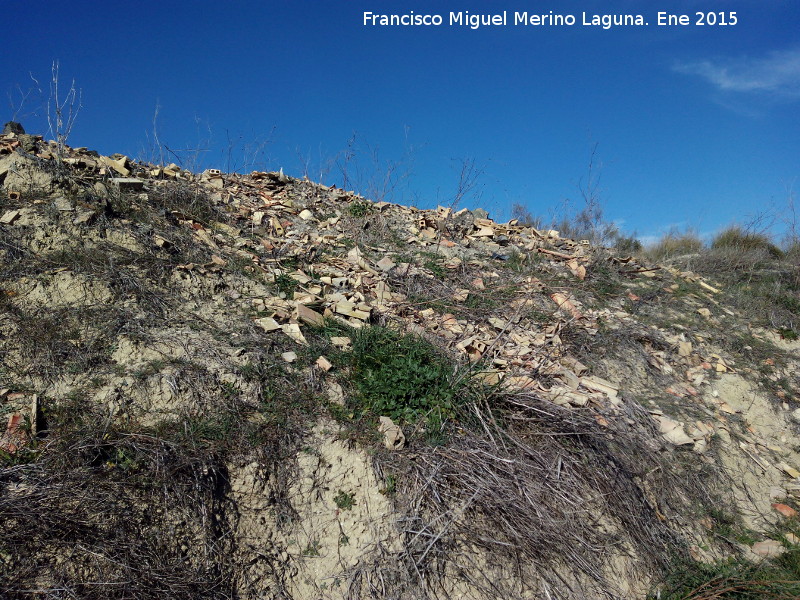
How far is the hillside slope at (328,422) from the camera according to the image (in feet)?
9.94

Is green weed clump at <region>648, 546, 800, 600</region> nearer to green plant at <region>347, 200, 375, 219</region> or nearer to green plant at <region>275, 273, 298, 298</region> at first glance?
green plant at <region>275, 273, 298, 298</region>

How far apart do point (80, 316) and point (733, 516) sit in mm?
5449

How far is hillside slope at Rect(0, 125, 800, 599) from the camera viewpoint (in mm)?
3029

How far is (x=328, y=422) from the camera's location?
12.4 ft

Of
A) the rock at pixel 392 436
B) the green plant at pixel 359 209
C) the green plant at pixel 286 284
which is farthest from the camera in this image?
the green plant at pixel 359 209

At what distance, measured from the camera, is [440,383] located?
4.06 m

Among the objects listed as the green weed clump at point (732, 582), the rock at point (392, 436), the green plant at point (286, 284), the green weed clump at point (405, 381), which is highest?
the green plant at point (286, 284)

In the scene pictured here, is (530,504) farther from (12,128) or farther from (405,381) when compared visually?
(12,128)

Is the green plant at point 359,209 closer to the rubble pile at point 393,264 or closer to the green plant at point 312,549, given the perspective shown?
the rubble pile at point 393,264

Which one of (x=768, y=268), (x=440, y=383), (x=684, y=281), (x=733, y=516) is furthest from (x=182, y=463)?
(x=768, y=268)

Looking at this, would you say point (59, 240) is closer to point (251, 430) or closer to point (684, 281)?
point (251, 430)

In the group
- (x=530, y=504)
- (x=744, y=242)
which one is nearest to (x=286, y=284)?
(x=530, y=504)

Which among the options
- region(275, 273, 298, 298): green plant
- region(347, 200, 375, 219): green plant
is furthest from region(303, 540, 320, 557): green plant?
region(347, 200, 375, 219): green plant

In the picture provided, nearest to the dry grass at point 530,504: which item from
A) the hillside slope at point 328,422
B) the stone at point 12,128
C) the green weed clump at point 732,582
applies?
the hillside slope at point 328,422
